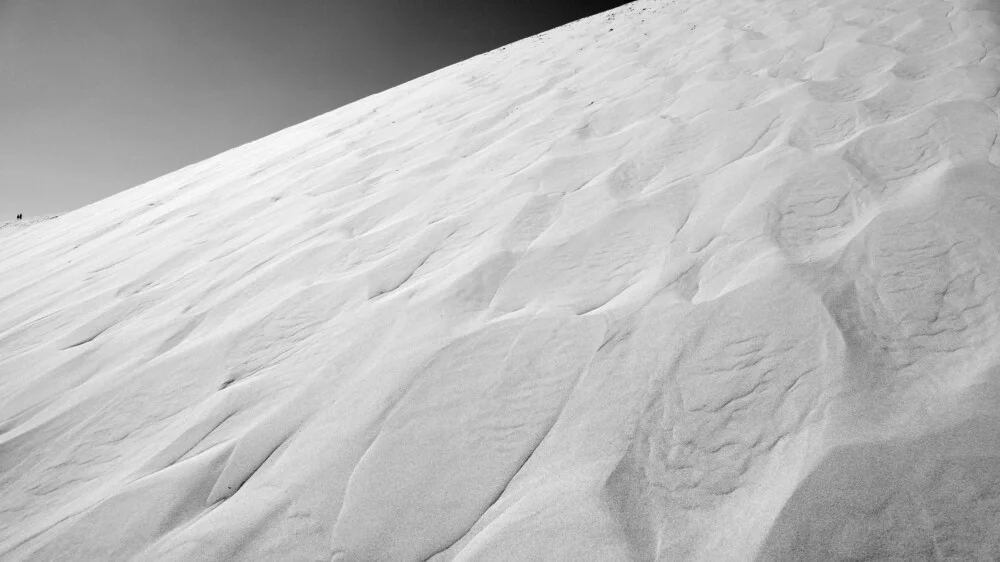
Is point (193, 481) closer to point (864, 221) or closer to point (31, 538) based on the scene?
point (31, 538)

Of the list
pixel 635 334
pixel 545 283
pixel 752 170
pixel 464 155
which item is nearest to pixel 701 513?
pixel 635 334

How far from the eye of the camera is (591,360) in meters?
0.93

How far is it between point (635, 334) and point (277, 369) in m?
0.87

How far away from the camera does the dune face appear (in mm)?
666

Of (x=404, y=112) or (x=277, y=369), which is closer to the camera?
(x=277, y=369)

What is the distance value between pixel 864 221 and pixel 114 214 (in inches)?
194

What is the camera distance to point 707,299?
99 centimetres

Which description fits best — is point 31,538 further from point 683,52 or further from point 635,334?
point 683,52

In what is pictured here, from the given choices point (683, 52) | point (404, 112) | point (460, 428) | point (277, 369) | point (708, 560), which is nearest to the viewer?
point (708, 560)

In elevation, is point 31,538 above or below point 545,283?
below

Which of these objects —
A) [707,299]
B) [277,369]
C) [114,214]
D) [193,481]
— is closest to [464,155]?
[277,369]

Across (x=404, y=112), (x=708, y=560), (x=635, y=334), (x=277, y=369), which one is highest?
(x=404, y=112)

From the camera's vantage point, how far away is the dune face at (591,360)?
666 millimetres

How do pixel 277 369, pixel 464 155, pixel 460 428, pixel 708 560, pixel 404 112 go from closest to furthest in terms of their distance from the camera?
pixel 708 560, pixel 460 428, pixel 277 369, pixel 464 155, pixel 404 112
